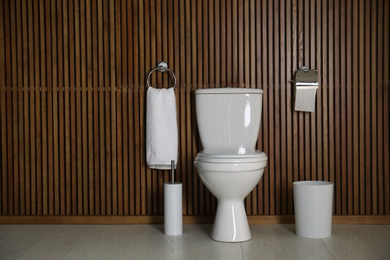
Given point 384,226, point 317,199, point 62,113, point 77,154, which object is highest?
point 62,113

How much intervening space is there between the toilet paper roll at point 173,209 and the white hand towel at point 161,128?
260 mm

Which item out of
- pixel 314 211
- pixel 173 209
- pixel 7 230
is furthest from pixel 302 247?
pixel 7 230

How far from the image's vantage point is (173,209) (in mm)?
3711

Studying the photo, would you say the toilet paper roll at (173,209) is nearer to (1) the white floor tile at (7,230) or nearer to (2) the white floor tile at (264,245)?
(2) the white floor tile at (264,245)

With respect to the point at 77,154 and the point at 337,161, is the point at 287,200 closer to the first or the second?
the point at 337,161

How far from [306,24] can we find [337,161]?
3.29 ft

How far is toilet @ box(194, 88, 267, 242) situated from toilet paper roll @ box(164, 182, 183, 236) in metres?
0.27

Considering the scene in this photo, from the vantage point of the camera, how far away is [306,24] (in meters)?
3.99

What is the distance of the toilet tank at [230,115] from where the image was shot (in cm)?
385

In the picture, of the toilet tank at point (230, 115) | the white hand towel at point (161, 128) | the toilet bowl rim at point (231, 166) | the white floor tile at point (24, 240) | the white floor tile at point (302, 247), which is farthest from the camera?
the white hand towel at point (161, 128)

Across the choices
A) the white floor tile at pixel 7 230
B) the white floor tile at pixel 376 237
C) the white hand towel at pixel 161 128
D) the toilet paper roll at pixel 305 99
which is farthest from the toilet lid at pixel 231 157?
the white floor tile at pixel 7 230

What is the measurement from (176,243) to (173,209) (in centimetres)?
32

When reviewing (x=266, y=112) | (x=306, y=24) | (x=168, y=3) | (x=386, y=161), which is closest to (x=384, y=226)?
(x=386, y=161)

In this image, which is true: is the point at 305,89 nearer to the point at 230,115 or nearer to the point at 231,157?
the point at 230,115
